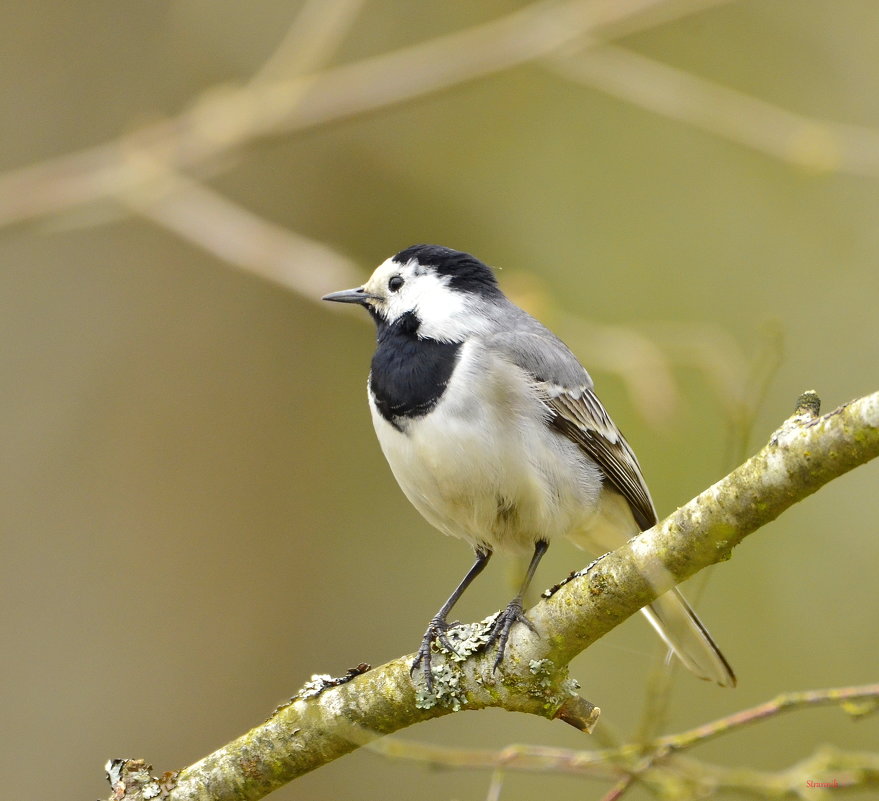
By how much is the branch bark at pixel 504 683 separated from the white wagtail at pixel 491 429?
293 mm

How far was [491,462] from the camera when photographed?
3.22 meters

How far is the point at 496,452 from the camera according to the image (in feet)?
10.6

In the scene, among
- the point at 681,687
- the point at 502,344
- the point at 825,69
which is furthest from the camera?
the point at 825,69

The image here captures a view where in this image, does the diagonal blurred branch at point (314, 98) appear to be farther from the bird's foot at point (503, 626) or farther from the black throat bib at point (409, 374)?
the bird's foot at point (503, 626)

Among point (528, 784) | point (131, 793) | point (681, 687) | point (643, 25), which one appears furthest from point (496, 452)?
point (528, 784)

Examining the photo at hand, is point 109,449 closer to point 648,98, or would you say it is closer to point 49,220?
point 49,220

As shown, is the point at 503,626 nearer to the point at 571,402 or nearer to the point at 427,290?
the point at 571,402

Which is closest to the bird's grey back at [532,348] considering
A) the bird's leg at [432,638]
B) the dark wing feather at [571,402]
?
the dark wing feather at [571,402]

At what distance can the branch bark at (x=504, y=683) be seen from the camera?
2180 millimetres

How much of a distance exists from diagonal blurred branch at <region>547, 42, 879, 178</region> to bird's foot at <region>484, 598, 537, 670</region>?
2251mm

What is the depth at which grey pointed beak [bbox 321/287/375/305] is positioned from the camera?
388cm

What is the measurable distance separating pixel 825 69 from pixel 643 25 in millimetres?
4137

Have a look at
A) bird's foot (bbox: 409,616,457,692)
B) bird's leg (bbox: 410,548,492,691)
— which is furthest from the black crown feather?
bird's foot (bbox: 409,616,457,692)

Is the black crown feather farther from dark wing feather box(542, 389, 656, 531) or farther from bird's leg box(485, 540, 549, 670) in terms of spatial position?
bird's leg box(485, 540, 549, 670)
